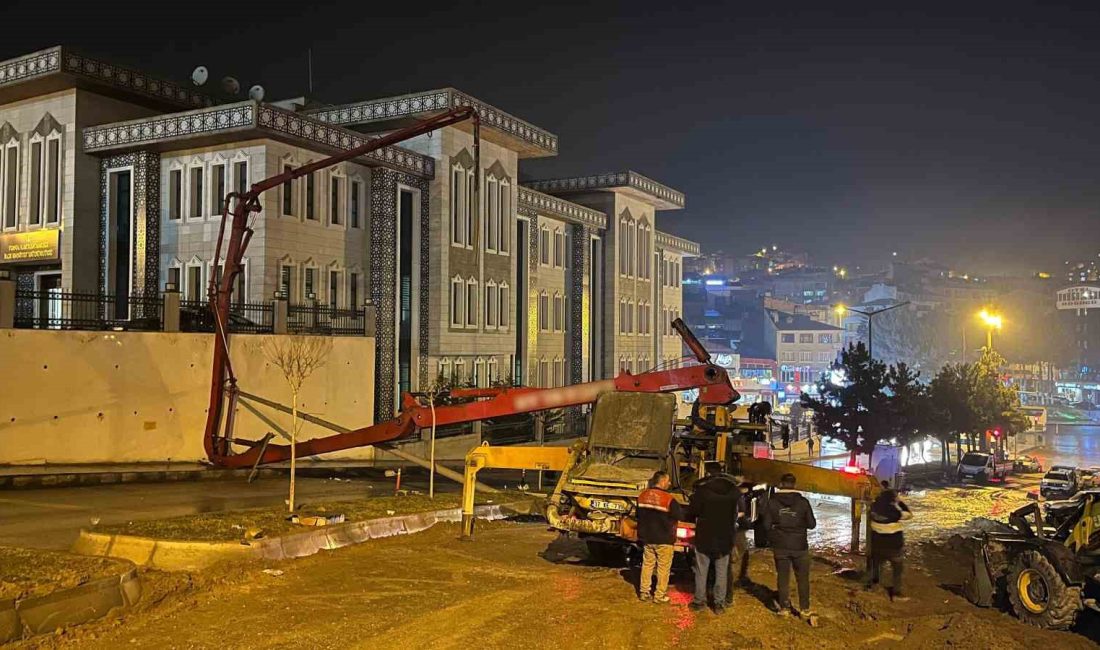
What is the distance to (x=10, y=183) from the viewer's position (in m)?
27.9

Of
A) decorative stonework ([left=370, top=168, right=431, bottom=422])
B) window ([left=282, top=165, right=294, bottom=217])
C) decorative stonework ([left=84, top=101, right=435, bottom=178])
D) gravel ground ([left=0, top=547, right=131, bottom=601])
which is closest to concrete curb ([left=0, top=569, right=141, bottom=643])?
gravel ground ([left=0, top=547, right=131, bottom=601])

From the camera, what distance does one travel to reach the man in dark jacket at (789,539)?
9492mm

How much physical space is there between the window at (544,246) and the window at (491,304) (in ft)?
21.5

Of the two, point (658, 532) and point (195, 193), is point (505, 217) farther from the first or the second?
point (658, 532)

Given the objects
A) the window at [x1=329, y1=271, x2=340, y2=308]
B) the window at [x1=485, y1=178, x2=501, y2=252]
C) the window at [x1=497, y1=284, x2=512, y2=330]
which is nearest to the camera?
the window at [x1=329, y1=271, x2=340, y2=308]

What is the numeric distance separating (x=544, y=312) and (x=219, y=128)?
65.0 ft

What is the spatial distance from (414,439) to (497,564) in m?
16.1

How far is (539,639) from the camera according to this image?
8.38 meters

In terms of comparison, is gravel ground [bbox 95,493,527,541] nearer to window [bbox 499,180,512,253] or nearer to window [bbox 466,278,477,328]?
window [bbox 466,278,477,328]

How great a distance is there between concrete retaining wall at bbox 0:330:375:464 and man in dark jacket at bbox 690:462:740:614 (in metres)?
15.9

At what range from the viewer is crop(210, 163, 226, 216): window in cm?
2588

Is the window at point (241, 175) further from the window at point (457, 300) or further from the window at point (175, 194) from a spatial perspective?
the window at point (457, 300)

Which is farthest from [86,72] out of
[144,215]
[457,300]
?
[457,300]

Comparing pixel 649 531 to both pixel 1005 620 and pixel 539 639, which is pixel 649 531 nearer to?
pixel 539 639
